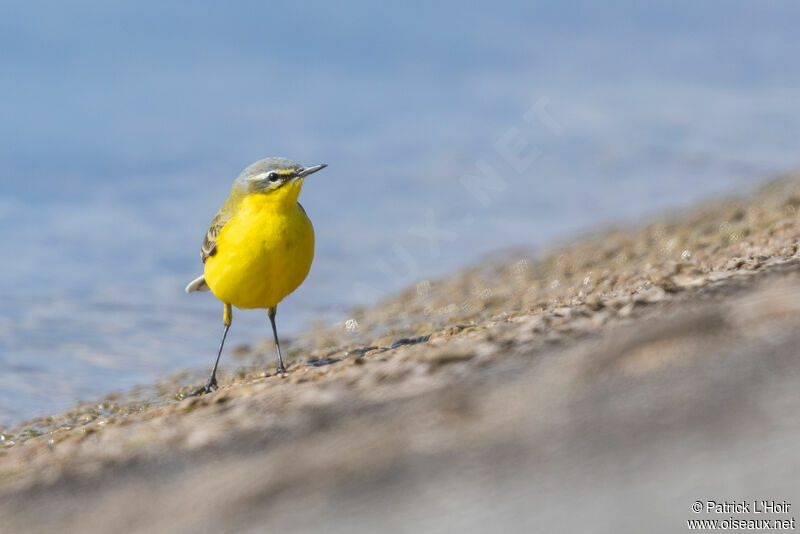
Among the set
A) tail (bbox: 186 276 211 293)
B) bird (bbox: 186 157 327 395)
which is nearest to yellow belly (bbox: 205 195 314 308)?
bird (bbox: 186 157 327 395)

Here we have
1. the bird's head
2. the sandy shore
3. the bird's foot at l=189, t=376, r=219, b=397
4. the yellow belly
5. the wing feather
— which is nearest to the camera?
the sandy shore

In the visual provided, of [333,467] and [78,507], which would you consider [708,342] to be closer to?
[333,467]

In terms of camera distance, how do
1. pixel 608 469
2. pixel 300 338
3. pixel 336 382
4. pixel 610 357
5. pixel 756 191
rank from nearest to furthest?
pixel 608 469 → pixel 610 357 → pixel 336 382 → pixel 300 338 → pixel 756 191

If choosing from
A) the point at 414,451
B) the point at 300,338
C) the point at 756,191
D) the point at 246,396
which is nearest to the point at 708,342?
the point at 414,451

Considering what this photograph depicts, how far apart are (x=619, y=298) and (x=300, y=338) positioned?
714 cm

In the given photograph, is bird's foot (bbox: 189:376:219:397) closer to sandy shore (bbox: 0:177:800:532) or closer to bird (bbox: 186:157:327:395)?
bird (bbox: 186:157:327:395)

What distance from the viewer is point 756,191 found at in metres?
15.9

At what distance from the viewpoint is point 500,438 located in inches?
177

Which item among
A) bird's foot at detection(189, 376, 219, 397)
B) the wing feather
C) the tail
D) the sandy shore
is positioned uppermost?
the wing feather

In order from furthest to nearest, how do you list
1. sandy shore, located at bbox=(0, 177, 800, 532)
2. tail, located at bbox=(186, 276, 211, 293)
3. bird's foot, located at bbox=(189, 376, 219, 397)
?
tail, located at bbox=(186, 276, 211, 293) → bird's foot, located at bbox=(189, 376, 219, 397) → sandy shore, located at bbox=(0, 177, 800, 532)

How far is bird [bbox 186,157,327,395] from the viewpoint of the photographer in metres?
7.29

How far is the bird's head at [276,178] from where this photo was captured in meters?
7.45

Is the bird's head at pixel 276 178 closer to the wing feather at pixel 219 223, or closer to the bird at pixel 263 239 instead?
the bird at pixel 263 239

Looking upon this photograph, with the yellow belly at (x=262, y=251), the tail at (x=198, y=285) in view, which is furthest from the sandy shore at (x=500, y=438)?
the tail at (x=198, y=285)
